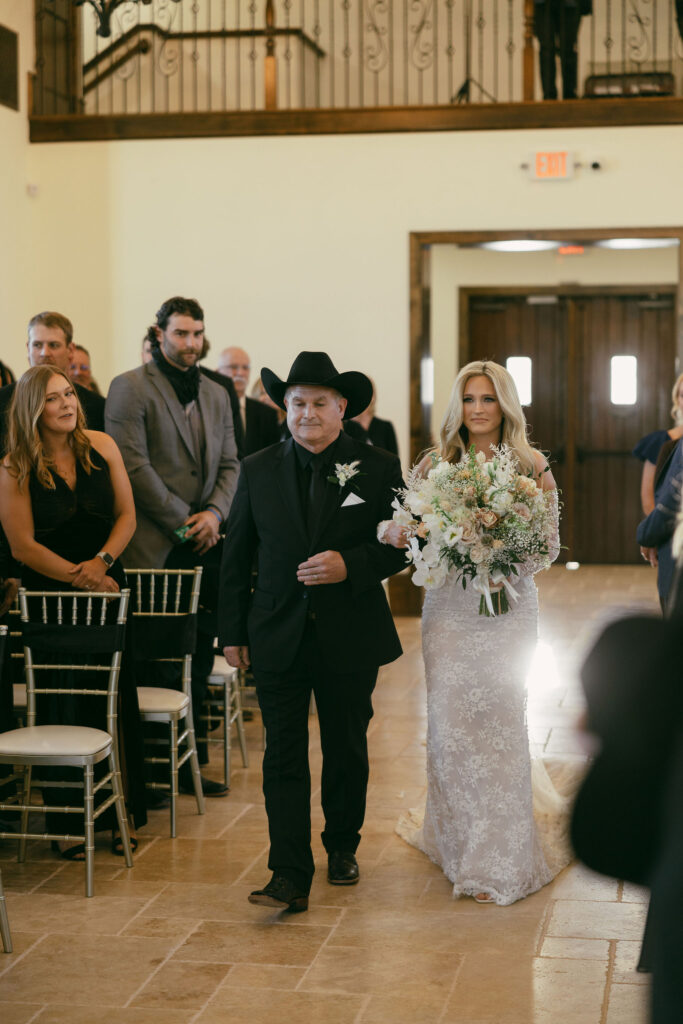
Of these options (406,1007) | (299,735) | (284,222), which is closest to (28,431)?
(299,735)

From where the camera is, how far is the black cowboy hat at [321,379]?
13.4ft

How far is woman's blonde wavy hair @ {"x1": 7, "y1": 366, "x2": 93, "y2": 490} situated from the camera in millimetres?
4676

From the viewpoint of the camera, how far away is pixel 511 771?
4246 mm

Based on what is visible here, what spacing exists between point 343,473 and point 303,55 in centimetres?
912

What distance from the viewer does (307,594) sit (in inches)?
160

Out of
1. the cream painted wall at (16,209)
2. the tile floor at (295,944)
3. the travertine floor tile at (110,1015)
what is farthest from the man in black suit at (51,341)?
the cream painted wall at (16,209)

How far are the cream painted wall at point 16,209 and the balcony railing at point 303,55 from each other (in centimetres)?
20

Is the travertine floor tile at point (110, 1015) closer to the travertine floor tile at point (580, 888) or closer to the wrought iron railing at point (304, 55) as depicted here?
the travertine floor tile at point (580, 888)

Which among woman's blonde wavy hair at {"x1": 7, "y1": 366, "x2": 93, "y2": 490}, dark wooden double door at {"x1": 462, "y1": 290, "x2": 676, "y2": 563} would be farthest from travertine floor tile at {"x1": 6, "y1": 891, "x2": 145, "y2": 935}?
dark wooden double door at {"x1": 462, "y1": 290, "x2": 676, "y2": 563}

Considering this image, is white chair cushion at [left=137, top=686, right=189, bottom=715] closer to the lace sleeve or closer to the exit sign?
the lace sleeve

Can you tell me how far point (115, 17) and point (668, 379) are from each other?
6721 millimetres

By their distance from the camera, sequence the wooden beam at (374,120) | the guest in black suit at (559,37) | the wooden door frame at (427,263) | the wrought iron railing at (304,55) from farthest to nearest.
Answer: the wrought iron railing at (304,55) → the guest in black suit at (559,37) → the wooden door frame at (427,263) → the wooden beam at (374,120)

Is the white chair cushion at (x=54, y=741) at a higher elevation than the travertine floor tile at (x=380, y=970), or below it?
higher

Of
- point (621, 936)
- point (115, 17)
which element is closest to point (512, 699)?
point (621, 936)
